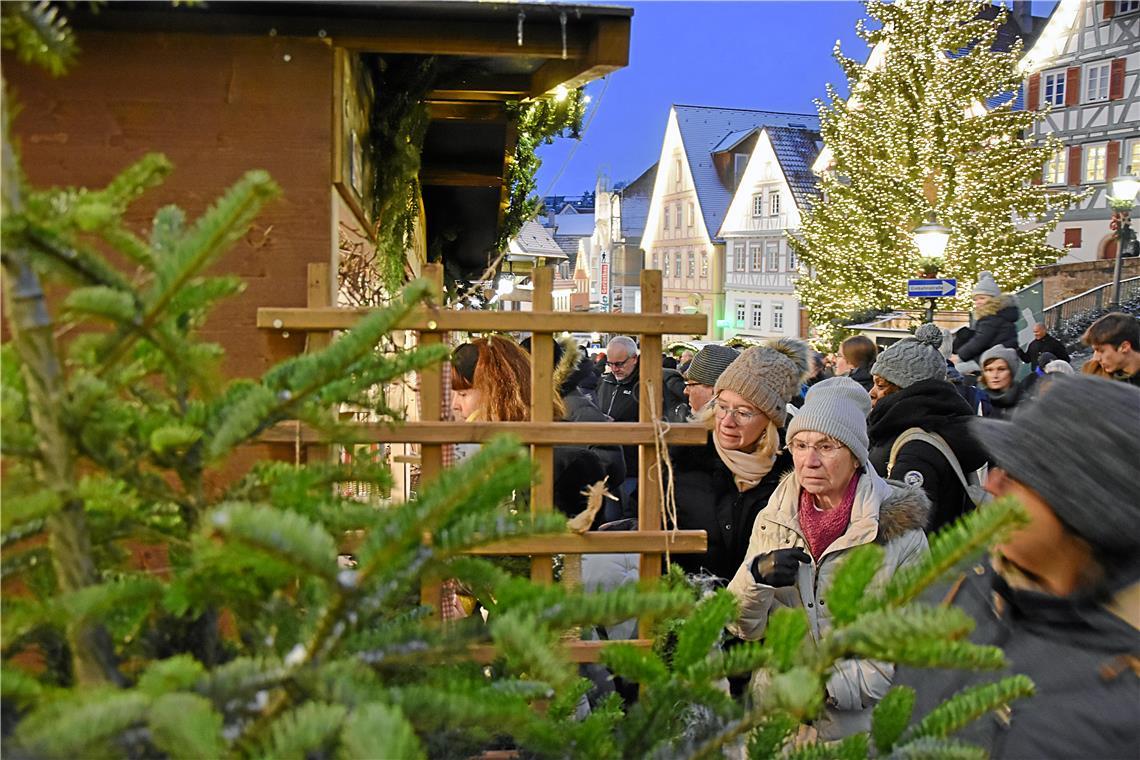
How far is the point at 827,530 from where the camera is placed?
10.0 feet

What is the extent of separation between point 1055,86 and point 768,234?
1211cm

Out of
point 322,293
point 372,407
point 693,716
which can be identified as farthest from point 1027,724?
point 322,293

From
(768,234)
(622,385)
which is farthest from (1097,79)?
(622,385)

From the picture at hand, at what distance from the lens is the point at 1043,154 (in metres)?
24.1

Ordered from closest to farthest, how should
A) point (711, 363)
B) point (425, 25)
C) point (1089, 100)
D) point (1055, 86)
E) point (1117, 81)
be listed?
1. point (425, 25)
2. point (711, 363)
3. point (1117, 81)
4. point (1089, 100)
5. point (1055, 86)

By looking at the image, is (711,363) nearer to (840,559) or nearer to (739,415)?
(739,415)

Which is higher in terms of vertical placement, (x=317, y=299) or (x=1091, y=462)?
(x=317, y=299)

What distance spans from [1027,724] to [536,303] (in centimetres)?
142

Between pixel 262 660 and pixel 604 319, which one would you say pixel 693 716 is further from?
pixel 604 319

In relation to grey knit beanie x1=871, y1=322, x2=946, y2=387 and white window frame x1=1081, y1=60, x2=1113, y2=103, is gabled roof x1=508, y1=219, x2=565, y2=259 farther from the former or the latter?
white window frame x1=1081, y1=60, x2=1113, y2=103

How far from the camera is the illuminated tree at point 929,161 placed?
2411cm

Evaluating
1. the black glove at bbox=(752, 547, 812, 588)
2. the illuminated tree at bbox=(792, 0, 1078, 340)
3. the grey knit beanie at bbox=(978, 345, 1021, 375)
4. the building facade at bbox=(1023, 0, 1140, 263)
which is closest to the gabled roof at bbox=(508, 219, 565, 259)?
the illuminated tree at bbox=(792, 0, 1078, 340)

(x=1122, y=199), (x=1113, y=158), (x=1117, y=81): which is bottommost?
(x=1122, y=199)

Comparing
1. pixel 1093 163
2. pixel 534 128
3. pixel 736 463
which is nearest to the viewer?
pixel 736 463
